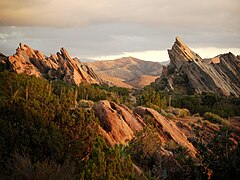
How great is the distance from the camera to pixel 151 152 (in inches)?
521

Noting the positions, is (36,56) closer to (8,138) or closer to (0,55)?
(0,55)

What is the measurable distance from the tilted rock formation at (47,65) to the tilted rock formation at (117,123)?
50.6m

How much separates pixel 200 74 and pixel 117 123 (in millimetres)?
51691

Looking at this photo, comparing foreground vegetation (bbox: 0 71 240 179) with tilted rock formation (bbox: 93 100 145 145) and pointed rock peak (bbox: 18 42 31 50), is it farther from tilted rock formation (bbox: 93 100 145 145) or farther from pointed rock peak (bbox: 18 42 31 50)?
pointed rock peak (bbox: 18 42 31 50)

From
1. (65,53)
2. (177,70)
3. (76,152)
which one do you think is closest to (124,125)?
(76,152)

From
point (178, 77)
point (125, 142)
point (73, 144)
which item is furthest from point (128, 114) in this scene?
point (178, 77)

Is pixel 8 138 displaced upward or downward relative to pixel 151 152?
upward

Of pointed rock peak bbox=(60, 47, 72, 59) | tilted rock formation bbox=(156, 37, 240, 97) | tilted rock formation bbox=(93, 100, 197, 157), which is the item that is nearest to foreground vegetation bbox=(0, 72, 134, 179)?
tilted rock formation bbox=(93, 100, 197, 157)

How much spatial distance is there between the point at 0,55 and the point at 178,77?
54.7m

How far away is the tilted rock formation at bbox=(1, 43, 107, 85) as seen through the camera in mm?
68250

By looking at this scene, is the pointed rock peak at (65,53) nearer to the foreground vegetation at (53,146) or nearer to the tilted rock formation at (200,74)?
the tilted rock formation at (200,74)

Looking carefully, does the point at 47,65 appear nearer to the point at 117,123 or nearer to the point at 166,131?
the point at 166,131

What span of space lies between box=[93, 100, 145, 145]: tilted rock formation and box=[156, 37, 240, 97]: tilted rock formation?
4440 cm

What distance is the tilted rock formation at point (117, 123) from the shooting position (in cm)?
1550
